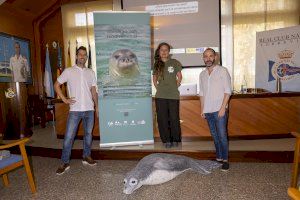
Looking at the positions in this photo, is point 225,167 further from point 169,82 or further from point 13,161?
point 13,161

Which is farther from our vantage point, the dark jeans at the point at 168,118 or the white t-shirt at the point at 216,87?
the dark jeans at the point at 168,118

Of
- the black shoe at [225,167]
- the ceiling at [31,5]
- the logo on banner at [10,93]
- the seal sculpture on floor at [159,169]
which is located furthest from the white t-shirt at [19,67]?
the black shoe at [225,167]

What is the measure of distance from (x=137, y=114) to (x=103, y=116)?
0.49 m

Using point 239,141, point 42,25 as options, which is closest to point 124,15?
point 239,141

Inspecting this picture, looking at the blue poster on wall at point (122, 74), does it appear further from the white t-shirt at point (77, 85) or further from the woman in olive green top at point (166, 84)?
the white t-shirt at point (77, 85)

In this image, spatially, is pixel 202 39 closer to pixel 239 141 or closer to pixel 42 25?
pixel 239 141

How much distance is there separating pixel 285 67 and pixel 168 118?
2.53 meters

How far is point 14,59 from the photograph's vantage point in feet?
20.4

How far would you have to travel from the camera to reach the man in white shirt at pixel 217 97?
300 centimetres

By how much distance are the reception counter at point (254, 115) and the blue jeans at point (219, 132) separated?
0.95 m

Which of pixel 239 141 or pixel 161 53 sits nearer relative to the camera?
pixel 161 53

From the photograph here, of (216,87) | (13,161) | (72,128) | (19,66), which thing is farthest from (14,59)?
(216,87)

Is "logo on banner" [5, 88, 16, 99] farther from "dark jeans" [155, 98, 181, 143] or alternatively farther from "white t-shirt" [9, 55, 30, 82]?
"dark jeans" [155, 98, 181, 143]

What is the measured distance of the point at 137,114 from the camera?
3.76m
